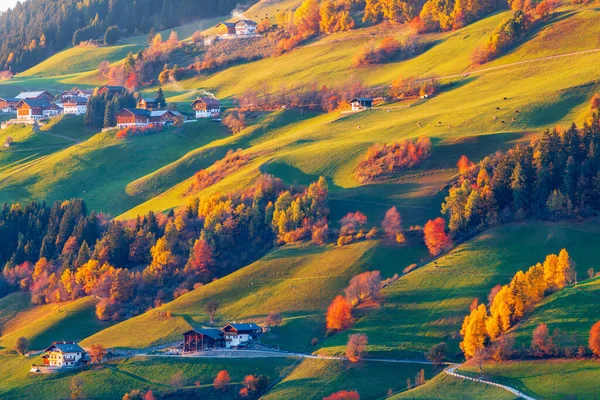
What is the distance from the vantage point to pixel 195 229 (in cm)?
Answer: 14050

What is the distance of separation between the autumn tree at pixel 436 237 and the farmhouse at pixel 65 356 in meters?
39.2

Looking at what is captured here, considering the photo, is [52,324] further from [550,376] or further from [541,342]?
[550,376]

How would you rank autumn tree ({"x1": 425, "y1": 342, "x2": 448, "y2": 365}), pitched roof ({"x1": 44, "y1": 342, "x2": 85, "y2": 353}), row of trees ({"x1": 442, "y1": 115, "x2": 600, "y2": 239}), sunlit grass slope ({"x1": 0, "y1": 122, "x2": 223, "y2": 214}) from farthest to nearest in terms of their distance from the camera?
1. sunlit grass slope ({"x1": 0, "y1": 122, "x2": 223, "y2": 214})
2. row of trees ({"x1": 442, "y1": 115, "x2": 600, "y2": 239})
3. pitched roof ({"x1": 44, "y1": 342, "x2": 85, "y2": 353})
4. autumn tree ({"x1": 425, "y1": 342, "x2": 448, "y2": 365})

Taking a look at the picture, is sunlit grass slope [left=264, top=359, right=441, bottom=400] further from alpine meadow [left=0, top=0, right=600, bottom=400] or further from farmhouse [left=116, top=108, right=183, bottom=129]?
farmhouse [left=116, top=108, right=183, bottom=129]

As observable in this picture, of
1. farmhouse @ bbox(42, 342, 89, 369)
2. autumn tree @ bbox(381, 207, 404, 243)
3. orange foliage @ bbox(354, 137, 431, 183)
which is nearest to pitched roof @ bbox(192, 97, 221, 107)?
orange foliage @ bbox(354, 137, 431, 183)

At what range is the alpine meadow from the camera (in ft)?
350

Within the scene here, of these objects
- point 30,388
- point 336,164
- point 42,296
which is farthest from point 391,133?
point 30,388

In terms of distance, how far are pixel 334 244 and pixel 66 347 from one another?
32636mm

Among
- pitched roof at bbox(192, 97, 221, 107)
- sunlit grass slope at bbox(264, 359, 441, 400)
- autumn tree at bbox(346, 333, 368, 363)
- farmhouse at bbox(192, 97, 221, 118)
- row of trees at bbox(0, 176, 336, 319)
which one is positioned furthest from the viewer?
pitched roof at bbox(192, 97, 221, 107)

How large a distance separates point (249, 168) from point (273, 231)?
20.5 m

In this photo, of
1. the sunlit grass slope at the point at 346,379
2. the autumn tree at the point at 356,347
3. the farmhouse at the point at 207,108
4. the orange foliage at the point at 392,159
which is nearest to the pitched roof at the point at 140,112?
the farmhouse at the point at 207,108

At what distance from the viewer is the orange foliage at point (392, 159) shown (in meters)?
145

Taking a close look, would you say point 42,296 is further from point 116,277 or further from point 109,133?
point 109,133

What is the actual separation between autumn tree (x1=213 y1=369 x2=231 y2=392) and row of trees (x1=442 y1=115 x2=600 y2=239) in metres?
33.6
